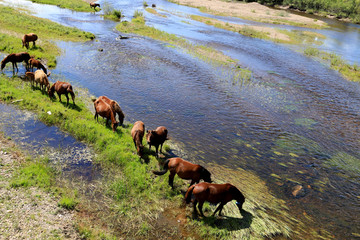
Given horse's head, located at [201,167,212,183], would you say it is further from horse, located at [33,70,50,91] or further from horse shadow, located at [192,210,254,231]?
horse, located at [33,70,50,91]

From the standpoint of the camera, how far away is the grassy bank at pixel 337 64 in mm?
26042

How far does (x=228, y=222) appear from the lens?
793 centimetres

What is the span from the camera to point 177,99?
16.9 m

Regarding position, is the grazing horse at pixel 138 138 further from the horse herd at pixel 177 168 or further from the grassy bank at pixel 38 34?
the grassy bank at pixel 38 34

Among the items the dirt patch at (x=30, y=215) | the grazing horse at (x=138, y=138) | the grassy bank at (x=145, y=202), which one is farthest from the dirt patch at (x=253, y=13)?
the dirt patch at (x=30, y=215)

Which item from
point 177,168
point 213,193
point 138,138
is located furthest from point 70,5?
point 213,193

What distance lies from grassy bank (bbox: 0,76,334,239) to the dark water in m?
1.21

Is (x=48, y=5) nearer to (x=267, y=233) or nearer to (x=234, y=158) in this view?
(x=234, y=158)

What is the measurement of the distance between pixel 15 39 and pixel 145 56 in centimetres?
1247

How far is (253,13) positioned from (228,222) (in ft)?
215

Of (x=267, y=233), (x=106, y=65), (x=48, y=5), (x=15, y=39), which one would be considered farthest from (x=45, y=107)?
(x=48, y=5)

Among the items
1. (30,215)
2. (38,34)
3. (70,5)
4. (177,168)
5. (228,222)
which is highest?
(70,5)

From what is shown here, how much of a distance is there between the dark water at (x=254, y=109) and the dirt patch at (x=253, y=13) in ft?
97.7

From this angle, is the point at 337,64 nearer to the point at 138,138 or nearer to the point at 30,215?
the point at 138,138
